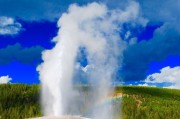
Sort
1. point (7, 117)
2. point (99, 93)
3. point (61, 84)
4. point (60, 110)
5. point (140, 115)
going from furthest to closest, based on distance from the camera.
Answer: point (140, 115), point (7, 117), point (99, 93), point (61, 84), point (60, 110)

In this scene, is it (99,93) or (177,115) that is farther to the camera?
(177,115)

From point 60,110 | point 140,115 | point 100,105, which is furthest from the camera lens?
point 140,115

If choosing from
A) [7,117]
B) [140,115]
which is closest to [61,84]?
[7,117]

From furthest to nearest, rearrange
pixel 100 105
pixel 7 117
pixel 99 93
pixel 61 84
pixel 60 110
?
pixel 7 117 → pixel 100 105 → pixel 99 93 → pixel 61 84 → pixel 60 110

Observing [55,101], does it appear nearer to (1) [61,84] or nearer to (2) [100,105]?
(1) [61,84]

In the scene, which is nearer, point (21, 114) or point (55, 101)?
point (55, 101)

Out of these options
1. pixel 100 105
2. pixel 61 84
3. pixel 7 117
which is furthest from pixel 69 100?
pixel 7 117

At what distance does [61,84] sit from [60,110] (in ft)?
14.4

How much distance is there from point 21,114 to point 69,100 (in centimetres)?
12855

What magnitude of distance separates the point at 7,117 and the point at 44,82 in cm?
12185

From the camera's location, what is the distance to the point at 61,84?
54.3m

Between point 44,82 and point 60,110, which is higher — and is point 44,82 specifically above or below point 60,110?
above

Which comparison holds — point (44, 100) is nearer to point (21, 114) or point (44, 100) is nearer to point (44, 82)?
point (44, 82)

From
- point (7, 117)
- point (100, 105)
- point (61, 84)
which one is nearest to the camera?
point (61, 84)
